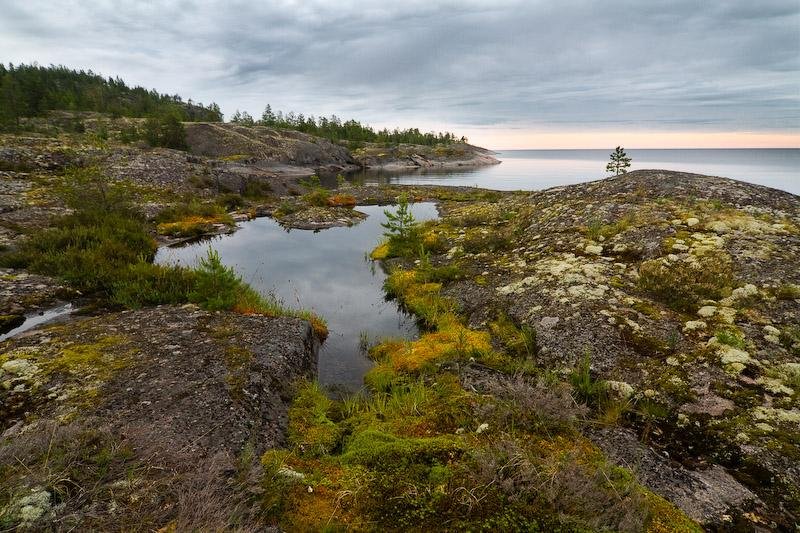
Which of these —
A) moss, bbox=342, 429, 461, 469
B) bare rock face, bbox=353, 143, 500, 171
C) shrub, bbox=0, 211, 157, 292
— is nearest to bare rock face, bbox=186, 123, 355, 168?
bare rock face, bbox=353, 143, 500, 171

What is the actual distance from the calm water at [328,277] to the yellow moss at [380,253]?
534 millimetres

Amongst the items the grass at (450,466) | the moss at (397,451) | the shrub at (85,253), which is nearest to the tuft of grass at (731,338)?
the grass at (450,466)

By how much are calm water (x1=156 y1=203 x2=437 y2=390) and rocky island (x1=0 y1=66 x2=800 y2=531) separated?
2.38 ft

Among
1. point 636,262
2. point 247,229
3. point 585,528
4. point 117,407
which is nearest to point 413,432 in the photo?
point 585,528

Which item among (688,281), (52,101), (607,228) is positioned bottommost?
(688,281)

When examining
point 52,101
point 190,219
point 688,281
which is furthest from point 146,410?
point 52,101

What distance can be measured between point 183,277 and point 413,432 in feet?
31.6

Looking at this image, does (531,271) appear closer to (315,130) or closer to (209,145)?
(209,145)

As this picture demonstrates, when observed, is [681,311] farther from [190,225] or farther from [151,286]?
[190,225]

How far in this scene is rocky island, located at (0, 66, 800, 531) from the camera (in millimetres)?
3988

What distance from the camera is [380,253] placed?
19.0 m

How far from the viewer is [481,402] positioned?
651cm

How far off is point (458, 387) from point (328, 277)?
10023 mm

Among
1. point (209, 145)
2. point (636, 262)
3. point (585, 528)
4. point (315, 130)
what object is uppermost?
point (315, 130)
